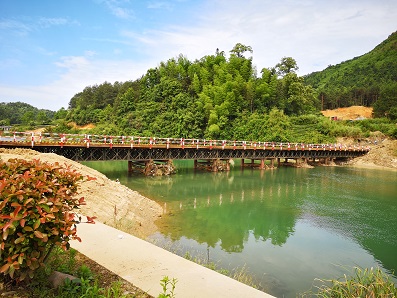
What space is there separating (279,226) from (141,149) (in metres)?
18.3

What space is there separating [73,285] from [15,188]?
2061 millimetres

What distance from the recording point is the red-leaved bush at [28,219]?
3986 mm

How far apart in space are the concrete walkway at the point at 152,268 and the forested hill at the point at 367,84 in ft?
276

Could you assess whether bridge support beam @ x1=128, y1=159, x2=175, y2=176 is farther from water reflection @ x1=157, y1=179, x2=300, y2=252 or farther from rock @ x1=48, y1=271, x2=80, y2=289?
rock @ x1=48, y1=271, x2=80, y2=289

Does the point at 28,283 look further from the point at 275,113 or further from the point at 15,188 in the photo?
the point at 275,113

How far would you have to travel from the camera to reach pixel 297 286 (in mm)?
9852

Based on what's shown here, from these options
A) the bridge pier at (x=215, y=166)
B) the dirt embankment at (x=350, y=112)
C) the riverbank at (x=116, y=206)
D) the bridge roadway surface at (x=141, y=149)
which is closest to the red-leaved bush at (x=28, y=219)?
the riverbank at (x=116, y=206)

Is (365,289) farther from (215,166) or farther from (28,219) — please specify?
(215,166)

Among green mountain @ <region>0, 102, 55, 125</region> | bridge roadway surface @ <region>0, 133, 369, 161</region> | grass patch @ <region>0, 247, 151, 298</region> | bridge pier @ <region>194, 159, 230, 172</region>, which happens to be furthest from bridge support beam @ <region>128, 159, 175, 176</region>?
green mountain @ <region>0, 102, 55, 125</region>

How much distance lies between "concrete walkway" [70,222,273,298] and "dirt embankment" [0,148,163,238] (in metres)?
4.52

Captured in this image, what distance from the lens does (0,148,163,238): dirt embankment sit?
537 inches

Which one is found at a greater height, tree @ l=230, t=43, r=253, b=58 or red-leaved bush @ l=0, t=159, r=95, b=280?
tree @ l=230, t=43, r=253, b=58

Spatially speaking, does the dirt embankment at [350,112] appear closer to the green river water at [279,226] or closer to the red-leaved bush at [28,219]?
the green river water at [279,226]

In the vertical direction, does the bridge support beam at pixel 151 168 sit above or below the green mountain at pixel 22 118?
below
